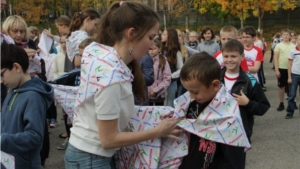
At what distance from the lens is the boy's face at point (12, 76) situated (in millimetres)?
2471

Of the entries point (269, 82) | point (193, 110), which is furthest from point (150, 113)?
point (269, 82)

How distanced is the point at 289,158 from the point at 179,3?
32.6 m

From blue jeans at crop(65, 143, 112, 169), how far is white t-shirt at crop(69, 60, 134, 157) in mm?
29

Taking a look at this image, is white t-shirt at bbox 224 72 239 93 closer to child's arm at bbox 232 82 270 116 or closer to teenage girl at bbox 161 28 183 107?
child's arm at bbox 232 82 270 116

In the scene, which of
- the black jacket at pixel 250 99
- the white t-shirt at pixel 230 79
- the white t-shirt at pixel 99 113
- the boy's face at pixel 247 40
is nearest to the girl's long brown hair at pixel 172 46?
the boy's face at pixel 247 40

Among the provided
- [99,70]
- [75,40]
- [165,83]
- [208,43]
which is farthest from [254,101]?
[208,43]

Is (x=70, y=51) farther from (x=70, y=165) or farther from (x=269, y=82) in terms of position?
(x=269, y=82)

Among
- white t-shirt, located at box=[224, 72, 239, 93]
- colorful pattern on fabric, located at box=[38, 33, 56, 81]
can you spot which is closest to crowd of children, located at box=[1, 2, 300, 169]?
white t-shirt, located at box=[224, 72, 239, 93]

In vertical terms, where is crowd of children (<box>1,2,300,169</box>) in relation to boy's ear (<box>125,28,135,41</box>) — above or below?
below

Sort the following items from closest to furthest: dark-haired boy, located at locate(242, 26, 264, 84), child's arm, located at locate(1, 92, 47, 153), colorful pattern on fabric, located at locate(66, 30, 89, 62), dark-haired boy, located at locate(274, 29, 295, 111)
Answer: child's arm, located at locate(1, 92, 47, 153) → colorful pattern on fabric, located at locate(66, 30, 89, 62) → dark-haired boy, located at locate(242, 26, 264, 84) → dark-haired boy, located at locate(274, 29, 295, 111)

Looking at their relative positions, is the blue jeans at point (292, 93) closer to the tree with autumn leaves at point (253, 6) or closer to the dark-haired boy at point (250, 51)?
the dark-haired boy at point (250, 51)

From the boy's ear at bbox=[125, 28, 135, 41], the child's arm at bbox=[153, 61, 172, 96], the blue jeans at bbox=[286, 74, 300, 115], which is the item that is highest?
the boy's ear at bbox=[125, 28, 135, 41]

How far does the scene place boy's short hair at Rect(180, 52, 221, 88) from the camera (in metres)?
2.14

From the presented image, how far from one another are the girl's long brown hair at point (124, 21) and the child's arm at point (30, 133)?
715mm
